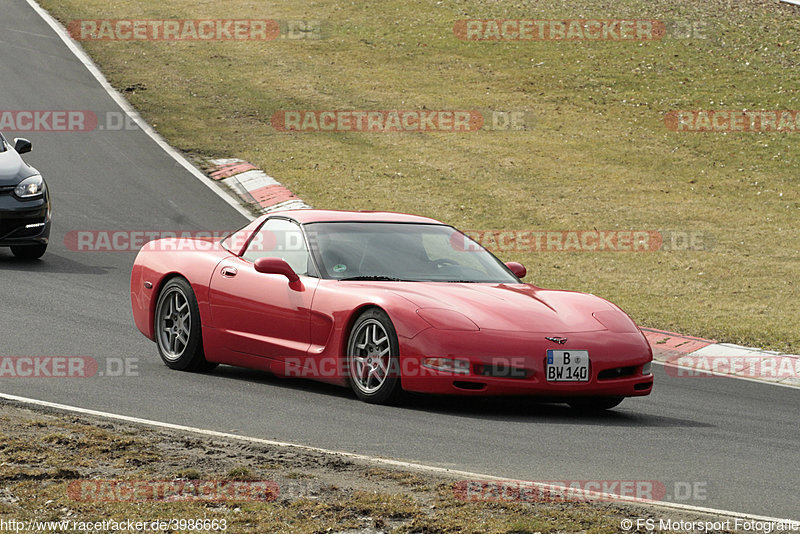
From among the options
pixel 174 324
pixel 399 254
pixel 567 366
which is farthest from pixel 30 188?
pixel 567 366

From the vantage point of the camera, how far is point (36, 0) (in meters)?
38.4

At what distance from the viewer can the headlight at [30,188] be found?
1461 cm

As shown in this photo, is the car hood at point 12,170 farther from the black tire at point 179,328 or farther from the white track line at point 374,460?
the white track line at point 374,460

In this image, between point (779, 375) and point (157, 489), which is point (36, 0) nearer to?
point (779, 375)

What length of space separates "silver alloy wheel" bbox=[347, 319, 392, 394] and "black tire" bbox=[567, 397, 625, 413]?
1.34 metres

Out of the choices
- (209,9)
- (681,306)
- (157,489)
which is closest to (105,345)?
(157,489)

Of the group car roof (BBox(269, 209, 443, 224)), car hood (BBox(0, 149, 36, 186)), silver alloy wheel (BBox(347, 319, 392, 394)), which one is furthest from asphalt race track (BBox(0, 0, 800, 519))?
car roof (BBox(269, 209, 443, 224))

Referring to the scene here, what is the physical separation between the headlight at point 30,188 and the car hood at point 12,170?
0.21 feet

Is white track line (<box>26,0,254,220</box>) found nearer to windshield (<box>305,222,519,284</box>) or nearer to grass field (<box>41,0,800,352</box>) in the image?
grass field (<box>41,0,800,352</box>)

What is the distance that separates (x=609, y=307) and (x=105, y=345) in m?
4.40

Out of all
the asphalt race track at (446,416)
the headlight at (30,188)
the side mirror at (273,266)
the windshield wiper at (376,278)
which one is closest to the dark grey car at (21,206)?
the headlight at (30,188)

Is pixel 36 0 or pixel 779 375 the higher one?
pixel 36 0

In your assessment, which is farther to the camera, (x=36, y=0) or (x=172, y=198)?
(x=36, y=0)

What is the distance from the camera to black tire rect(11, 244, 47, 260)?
1526 centimetres
